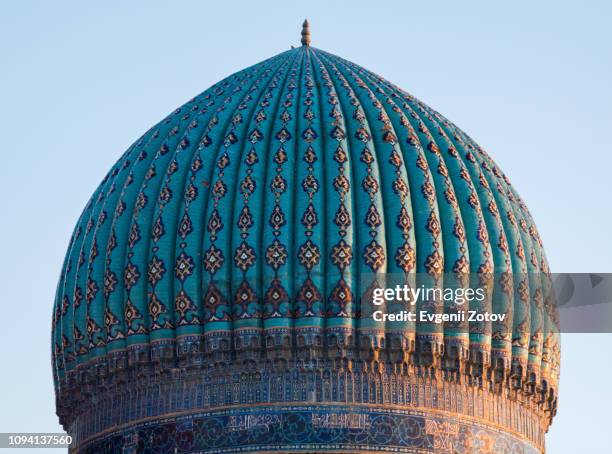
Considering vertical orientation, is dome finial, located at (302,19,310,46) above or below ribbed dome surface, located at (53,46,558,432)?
above

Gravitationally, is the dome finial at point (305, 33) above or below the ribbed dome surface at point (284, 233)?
above

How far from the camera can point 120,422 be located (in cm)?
2758

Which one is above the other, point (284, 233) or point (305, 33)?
point (305, 33)

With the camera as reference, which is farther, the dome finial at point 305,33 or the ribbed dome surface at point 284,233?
the dome finial at point 305,33

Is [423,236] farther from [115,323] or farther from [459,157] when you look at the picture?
[115,323]

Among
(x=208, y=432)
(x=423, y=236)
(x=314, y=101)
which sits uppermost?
(x=314, y=101)

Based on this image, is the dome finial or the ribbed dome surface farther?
the dome finial

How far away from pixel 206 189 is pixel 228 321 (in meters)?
1.58

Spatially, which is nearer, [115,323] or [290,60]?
[115,323]

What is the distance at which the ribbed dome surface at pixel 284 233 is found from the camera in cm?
2691

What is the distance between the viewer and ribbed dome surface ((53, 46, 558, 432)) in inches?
1059

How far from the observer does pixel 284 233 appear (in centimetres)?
2711

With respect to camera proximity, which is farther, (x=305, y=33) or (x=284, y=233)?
(x=305, y=33)

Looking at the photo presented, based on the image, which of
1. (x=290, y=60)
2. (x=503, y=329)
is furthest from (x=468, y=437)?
(x=290, y=60)
